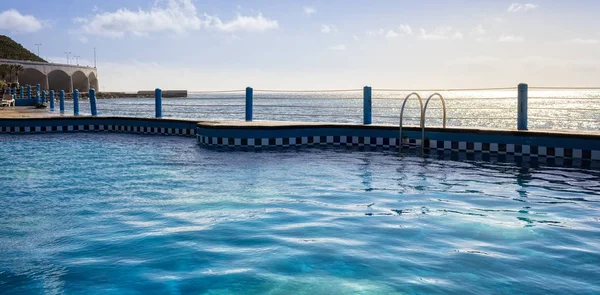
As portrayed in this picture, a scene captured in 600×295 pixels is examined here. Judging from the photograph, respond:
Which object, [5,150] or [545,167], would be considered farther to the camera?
[5,150]

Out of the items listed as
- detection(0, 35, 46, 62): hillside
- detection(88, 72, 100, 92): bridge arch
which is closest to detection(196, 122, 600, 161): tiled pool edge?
detection(88, 72, 100, 92): bridge arch

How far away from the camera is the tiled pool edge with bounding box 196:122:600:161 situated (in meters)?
7.46

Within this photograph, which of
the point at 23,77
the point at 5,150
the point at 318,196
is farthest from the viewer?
the point at 23,77

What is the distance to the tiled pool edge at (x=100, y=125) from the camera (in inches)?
487

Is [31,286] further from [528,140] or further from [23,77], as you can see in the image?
[23,77]

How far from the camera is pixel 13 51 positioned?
121 meters

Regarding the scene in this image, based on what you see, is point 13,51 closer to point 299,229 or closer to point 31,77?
point 31,77

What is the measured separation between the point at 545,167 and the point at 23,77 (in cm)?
A: 10901

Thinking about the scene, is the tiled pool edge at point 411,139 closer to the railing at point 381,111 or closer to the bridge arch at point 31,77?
the railing at point 381,111

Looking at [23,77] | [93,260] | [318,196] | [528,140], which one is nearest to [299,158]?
[318,196]

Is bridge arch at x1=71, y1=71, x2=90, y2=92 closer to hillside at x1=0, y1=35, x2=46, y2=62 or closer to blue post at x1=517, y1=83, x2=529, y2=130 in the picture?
hillside at x1=0, y1=35, x2=46, y2=62

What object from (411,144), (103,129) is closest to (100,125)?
(103,129)

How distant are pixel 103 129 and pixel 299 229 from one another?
11.6 metres

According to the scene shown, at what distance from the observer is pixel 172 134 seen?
41.0 feet
